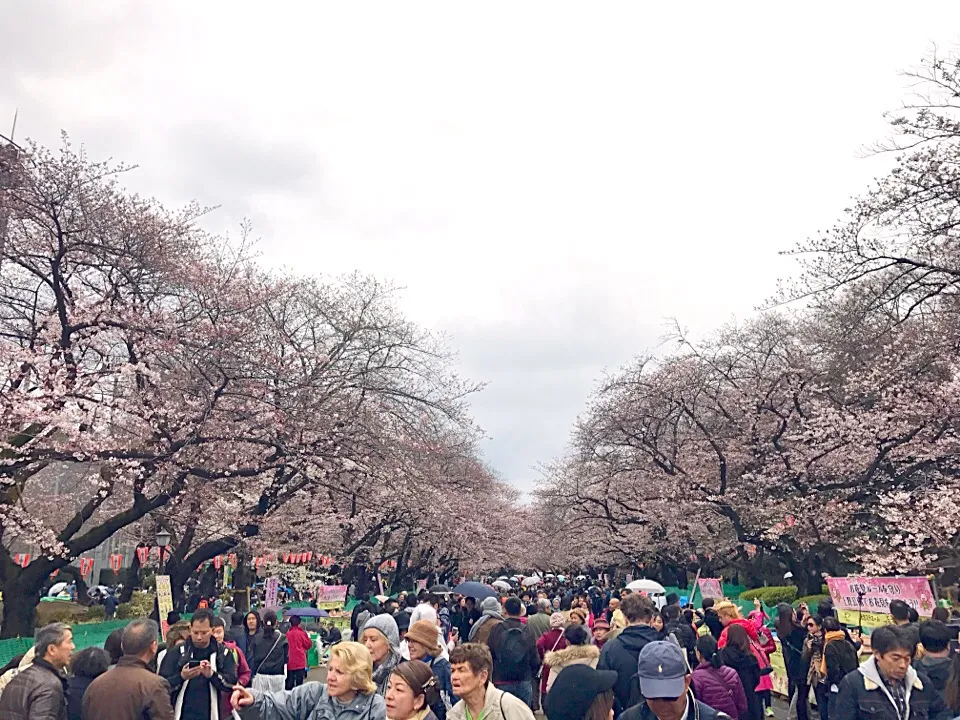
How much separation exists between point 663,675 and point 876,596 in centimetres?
1085

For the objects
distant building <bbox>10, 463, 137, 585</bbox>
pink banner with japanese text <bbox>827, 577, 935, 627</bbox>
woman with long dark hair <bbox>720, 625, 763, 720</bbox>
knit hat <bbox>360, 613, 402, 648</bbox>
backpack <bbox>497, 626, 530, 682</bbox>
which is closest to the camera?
knit hat <bbox>360, 613, 402, 648</bbox>

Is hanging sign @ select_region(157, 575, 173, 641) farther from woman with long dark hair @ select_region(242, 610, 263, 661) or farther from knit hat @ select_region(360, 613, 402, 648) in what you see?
knit hat @ select_region(360, 613, 402, 648)

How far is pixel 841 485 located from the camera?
77.1 ft

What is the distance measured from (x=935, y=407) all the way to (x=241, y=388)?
16.7 meters

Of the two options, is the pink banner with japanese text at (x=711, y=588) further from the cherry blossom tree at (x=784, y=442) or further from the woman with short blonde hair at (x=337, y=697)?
the woman with short blonde hair at (x=337, y=697)

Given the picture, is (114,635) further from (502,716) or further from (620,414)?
(620,414)

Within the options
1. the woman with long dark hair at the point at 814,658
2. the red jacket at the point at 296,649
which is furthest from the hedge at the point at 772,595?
the red jacket at the point at 296,649

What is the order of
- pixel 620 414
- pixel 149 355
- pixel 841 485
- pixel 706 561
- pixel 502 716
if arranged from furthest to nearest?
pixel 706 561, pixel 620 414, pixel 841 485, pixel 149 355, pixel 502 716

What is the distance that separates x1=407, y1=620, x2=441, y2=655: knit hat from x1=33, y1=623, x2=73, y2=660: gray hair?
8.34 ft

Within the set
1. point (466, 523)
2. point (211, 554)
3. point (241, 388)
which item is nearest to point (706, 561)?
point (466, 523)

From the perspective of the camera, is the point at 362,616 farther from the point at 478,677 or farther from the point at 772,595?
the point at 772,595

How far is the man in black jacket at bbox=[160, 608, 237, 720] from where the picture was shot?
6.48 meters

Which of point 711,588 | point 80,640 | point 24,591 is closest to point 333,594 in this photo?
point 24,591

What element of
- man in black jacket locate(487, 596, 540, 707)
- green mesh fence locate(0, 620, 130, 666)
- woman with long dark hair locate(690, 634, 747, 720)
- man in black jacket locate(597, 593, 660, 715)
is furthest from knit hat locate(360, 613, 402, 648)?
green mesh fence locate(0, 620, 130, 666)
